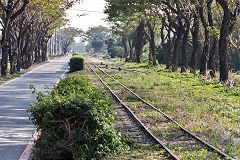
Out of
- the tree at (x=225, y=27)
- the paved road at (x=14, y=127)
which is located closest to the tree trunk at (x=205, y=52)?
the tree at (x=225, y=27)

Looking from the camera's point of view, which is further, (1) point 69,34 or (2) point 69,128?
(1) point 69,34

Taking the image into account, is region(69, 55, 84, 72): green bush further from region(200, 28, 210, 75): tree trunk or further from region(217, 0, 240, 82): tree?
region(217, 0, 240, 82): tree

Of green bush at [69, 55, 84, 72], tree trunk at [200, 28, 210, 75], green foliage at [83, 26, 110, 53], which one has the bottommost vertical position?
green bush at [69, 55, 84, 72]

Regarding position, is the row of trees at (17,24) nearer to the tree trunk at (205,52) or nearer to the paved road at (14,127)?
the paved road at (14,127)

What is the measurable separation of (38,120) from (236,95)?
14.0m

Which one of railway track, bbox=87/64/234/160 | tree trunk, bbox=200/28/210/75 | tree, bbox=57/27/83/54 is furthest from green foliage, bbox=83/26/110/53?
railway track, bbox=87/64/234/160

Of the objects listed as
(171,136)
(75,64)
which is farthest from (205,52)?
(171,136)

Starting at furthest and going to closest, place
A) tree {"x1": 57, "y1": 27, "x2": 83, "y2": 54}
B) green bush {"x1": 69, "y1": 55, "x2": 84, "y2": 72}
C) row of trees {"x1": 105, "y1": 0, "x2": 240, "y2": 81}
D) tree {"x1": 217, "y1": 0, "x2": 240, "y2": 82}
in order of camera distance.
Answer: tree {"x1": 57, "y1": 27, "x2": 83, "y2": 54} → green bush {"x1": 69, "y1": 55, "x2": 84, "y2": 72} → row of trees {"x1": 105, "y1": 0, "x2": 240, "y2": 81} → tree {"x1": 217, "y1": 0, "x2": 240, "y2": 82}

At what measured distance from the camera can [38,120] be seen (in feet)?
26.3

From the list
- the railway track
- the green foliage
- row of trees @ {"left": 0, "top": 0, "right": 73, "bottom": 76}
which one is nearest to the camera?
the railway track

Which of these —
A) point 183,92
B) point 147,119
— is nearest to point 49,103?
point 147,119

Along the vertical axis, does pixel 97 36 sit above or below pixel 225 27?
above

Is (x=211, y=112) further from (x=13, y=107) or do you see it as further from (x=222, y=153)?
(x=13, y=107)

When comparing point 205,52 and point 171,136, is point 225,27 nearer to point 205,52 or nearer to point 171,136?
point 205,52
